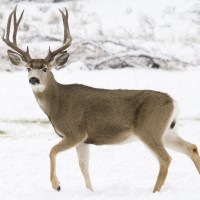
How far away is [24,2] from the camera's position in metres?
23.7

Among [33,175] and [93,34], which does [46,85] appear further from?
[93,34]

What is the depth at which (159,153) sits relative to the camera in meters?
8.02

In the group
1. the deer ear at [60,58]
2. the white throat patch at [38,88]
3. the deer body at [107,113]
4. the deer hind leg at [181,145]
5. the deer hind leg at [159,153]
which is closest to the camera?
the deer hind leg at [159,153]

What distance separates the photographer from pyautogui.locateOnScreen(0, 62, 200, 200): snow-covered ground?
8336 millimetres

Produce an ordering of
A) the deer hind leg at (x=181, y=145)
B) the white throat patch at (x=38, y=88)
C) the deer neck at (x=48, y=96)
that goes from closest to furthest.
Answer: the deer hind leg at (x=181, y=145), the white throat patch at (x=38, y=88), the deer neck at (x=48, y=96)

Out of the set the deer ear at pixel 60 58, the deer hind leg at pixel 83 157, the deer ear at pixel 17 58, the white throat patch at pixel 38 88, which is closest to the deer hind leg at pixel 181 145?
the deer hind leg at pixel 83 157

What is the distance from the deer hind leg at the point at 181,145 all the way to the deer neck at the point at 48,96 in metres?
1.40

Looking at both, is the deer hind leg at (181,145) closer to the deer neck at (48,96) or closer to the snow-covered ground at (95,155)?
the snow-covered ground at (95,155)

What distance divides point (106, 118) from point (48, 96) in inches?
34.6

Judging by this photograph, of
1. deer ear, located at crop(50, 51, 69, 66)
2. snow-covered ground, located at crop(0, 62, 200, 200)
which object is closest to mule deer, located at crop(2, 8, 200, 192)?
deer ear, located at crop(50, 51, 69, 66)

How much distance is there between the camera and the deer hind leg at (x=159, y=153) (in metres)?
7.99

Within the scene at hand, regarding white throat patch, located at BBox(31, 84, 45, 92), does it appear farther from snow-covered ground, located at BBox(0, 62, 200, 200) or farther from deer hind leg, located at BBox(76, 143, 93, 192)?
snow-covered ground, located at BBox(0, 62, 200, 200)

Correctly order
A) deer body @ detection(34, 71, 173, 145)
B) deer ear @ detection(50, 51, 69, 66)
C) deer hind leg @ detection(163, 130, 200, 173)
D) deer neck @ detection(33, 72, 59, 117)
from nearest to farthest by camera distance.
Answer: deer body @ detection(34, 71, 173, 145) → deer hind leg @ detection(163, 130, 200, 173) → deer neck @ detection(33, 72, 59, 117) → deer ear @ detection(50, 51, 69, 66)

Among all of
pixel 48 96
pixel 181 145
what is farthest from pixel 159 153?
pixel 48 96
